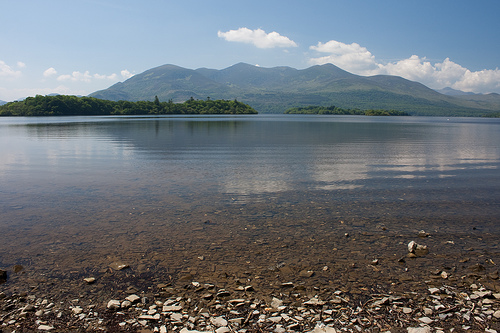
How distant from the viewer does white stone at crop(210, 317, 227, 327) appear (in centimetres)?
634

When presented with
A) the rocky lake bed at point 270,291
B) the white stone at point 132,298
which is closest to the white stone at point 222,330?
the rocky lake bed at point 270,291

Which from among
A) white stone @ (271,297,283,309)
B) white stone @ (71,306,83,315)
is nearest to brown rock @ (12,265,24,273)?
white stone @ (71,306,83,315)

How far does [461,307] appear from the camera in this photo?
22.7ft

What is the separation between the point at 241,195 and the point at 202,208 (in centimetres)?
270

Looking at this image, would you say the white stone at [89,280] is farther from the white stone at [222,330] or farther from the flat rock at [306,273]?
the flat rock at [306,273]

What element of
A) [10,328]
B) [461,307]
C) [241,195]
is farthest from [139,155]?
[461,307]

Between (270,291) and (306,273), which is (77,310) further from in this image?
(306,273)

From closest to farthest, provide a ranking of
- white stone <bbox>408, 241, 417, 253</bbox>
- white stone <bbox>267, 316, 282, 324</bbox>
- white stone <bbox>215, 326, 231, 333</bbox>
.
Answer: white stone <bbox>215, 326, 231, 333</bbox> → white stone <bbox>267, 316, 282, 324</bbox> → white stone <bbox>408, 241, 417, 253</bbox>

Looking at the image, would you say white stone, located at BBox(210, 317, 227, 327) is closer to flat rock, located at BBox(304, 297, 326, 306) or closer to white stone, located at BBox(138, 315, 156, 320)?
white stone, located at BBox(138, 315, 156, 320)

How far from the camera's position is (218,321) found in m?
6.42

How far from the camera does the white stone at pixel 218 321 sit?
634 cm

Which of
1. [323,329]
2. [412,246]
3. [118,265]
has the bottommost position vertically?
[323,329]

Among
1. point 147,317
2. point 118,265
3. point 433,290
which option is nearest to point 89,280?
point 118,265

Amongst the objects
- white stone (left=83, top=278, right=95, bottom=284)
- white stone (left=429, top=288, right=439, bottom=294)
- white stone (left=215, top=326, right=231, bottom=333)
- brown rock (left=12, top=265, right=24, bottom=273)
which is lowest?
white stone (left=215, top=326, right=231, bottom=333)
